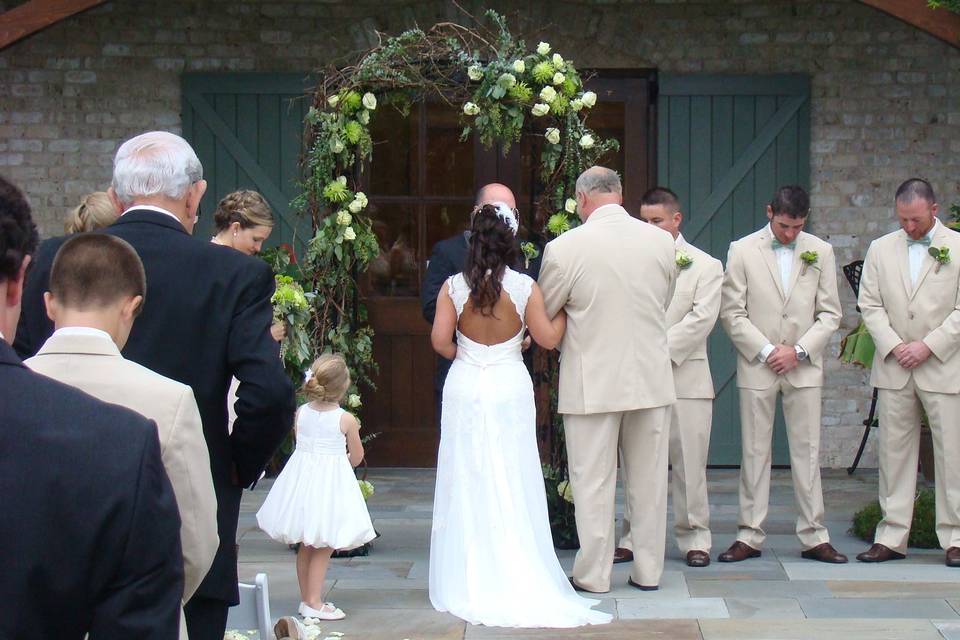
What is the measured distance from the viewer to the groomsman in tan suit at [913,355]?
633cm

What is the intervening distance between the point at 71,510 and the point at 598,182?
4.38 metres

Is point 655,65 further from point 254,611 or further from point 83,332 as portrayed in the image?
point 83,332

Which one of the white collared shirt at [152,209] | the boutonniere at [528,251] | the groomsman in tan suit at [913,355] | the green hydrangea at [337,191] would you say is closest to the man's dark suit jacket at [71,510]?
the white collared shirt at [152,209]

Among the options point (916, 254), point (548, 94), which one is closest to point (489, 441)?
point (548, 94)

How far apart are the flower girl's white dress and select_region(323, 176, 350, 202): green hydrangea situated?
1345 mm

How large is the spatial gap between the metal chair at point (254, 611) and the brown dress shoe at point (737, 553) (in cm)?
271

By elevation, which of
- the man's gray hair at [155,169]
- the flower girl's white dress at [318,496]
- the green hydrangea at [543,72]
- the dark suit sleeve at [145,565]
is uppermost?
the green hydrangea at [543,72]

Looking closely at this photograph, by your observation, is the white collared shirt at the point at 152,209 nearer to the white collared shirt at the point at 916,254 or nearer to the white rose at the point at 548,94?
the white rose at the point at 548,94

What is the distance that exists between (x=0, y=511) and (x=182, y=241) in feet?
5.32

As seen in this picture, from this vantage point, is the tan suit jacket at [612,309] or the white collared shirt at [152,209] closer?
the white collared shirt at [152,209]

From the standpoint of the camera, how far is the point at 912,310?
21.0 feet

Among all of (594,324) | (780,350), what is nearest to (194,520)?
(594,324)

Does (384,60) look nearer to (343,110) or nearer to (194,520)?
(343,110)

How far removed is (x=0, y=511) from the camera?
173cm
